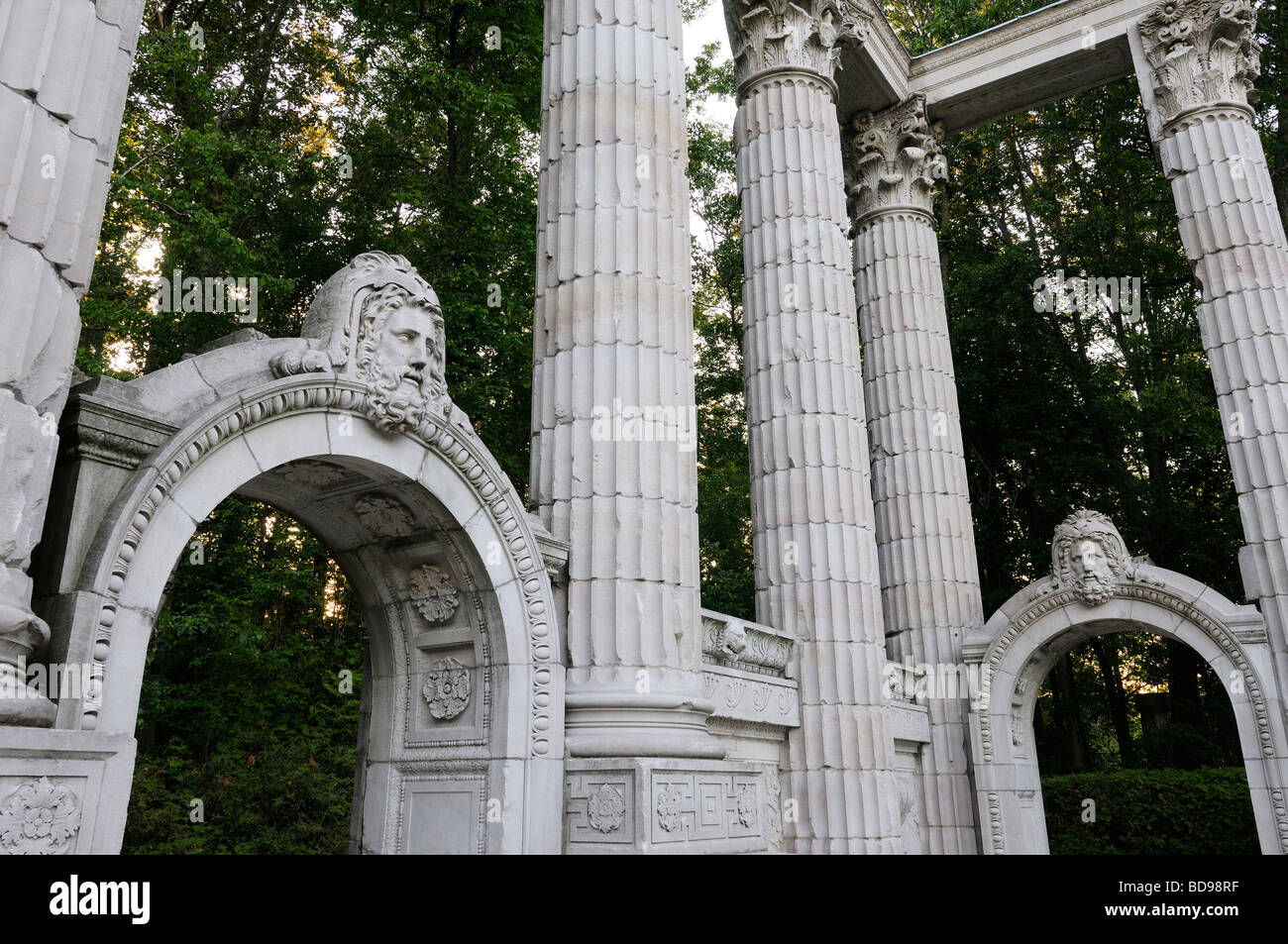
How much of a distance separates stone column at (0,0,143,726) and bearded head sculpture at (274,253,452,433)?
1.70 meters

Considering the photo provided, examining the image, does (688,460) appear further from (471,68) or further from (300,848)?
(471,68)

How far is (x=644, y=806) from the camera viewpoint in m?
7.99

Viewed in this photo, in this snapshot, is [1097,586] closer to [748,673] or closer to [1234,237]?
[1234,237]

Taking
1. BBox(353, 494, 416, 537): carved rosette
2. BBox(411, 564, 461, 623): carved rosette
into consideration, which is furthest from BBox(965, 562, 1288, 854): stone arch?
BBox(353, 494, 416, 537): carved rosette

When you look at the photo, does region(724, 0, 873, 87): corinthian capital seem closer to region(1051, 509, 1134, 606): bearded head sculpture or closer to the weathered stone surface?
the weathered stone surface

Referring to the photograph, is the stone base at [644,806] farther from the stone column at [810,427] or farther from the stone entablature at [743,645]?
the stone column at [810,427]

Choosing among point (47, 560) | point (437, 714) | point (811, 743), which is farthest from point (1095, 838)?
point (47, 560)

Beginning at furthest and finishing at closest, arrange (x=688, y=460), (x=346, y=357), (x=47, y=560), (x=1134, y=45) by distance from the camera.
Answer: (x=1134, y=45), (x=688, y=460), (x=346, y=357), (x=47, y=560)

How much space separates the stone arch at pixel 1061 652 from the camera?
46.9 ft

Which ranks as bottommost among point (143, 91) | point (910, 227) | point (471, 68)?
point (910, 227)

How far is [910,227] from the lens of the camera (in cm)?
1927

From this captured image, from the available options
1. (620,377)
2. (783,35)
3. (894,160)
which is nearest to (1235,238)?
(894,160)

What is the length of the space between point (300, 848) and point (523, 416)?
905 centimetres

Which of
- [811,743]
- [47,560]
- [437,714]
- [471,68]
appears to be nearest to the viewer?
[47,560]
